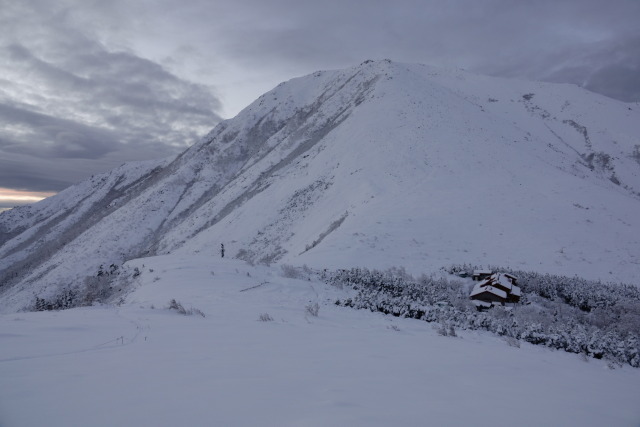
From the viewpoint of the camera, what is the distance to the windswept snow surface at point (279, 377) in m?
2.48

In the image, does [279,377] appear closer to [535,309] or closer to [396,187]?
[535,309]

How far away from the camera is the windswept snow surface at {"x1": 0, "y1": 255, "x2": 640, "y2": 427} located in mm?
2484

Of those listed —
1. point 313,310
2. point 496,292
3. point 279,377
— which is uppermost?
point 279,377

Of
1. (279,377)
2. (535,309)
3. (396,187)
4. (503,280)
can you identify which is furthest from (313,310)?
(396,187)

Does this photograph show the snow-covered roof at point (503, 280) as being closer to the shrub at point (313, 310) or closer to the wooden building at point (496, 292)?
the wooden building at point (496, 292)

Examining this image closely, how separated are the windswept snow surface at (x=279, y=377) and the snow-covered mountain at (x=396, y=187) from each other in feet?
36.6

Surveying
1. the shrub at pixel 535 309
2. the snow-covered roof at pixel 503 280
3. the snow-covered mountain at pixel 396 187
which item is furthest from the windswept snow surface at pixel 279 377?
the snow-covered mountain at pixel 396 187

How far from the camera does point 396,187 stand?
28875 mm

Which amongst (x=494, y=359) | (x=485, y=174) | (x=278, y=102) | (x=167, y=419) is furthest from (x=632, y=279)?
(x=278, y=102)

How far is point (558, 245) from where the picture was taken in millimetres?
20578

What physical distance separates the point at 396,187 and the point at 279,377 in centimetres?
2658

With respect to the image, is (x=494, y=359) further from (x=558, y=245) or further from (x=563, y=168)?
(x=563, y=168)

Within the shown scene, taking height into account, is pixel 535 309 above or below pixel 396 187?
below

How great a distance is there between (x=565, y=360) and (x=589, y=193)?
2864 cm
